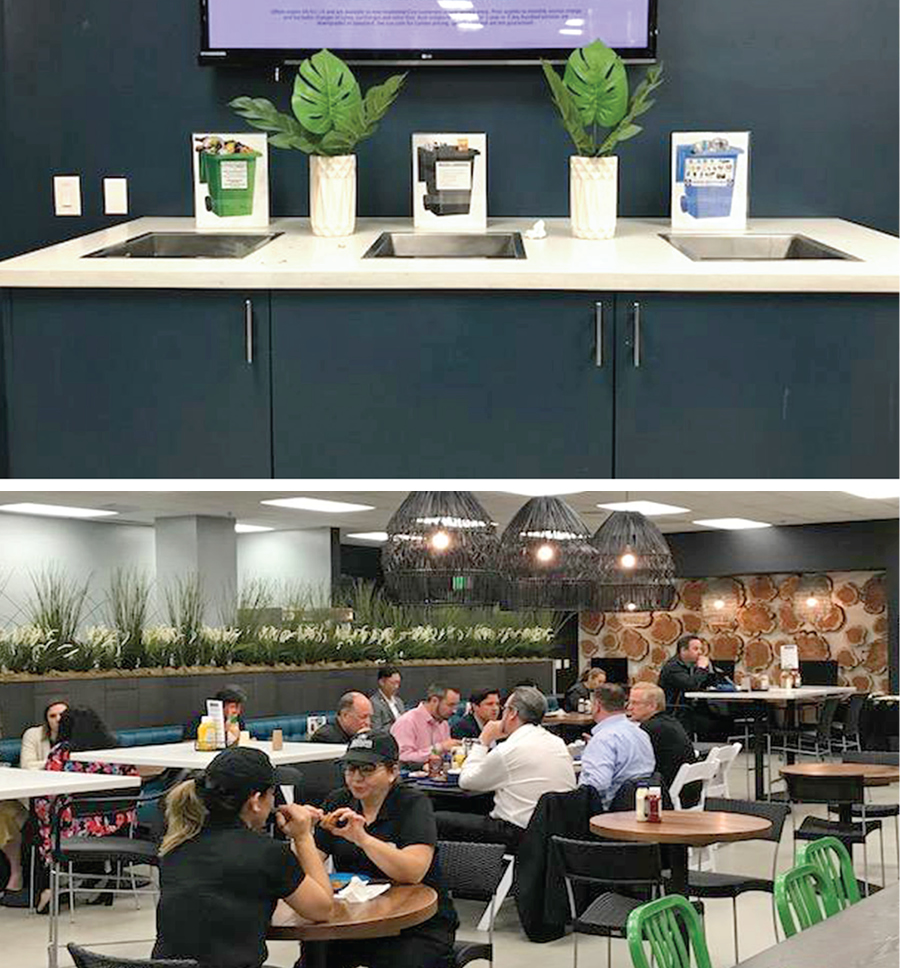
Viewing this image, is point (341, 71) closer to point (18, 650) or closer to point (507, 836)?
point (507, 836)

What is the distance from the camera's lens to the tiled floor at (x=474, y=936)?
243 inches

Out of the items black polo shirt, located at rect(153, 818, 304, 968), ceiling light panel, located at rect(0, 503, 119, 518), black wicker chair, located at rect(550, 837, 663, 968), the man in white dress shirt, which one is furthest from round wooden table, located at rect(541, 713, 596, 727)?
black polo shirt, located at rect(153, 818, 304, 968)

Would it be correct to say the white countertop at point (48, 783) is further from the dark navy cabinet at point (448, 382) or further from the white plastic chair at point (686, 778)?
the white plastic chair at point (686, 778)

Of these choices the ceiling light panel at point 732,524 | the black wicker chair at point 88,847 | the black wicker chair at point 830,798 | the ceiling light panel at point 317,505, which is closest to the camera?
the black wicker chair at point 88,847

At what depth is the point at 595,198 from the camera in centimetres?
420

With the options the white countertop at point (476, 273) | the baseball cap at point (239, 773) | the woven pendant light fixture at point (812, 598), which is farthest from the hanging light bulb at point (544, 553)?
the woven pendant light fixture at point (812, 598)

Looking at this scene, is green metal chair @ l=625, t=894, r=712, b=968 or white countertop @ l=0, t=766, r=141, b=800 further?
white countertop @ l=0, t=766, r=141, b=800

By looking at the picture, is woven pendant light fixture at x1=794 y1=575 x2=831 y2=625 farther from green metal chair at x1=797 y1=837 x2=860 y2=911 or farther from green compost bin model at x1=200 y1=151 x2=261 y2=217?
green compost bin model at x1=200 y1=151 x2=261 y2=217

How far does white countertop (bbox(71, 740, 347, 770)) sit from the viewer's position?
6.95 metres

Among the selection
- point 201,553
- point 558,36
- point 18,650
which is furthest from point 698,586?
point 558,36

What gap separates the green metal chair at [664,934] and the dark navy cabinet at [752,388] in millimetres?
1067

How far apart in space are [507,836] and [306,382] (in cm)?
346

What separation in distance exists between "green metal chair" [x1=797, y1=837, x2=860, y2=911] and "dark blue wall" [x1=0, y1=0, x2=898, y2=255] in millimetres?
1933

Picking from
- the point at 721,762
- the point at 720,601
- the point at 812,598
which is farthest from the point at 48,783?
the point at 812,598
